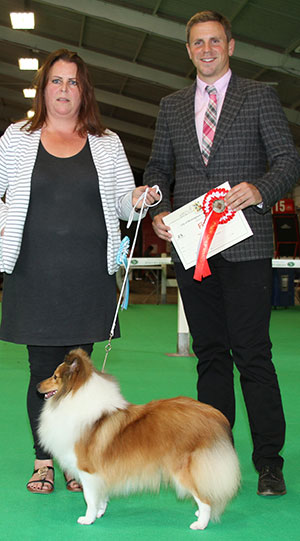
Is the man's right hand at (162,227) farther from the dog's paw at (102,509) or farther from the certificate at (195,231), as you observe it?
the dog's paw at (102,509)

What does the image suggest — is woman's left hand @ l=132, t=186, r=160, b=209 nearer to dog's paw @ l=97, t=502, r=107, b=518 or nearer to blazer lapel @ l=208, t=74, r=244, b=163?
blazer lapel @ l=208, t=74, r=244, b=163

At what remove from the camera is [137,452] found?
1979 mm

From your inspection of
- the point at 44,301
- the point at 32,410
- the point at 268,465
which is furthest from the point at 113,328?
the point at 268,465

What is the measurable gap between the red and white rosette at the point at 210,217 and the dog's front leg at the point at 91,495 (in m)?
0.83

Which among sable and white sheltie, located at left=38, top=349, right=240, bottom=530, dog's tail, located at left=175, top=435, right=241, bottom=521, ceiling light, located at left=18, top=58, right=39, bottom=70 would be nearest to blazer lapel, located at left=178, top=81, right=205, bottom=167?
Result: sable and white sheltie, located at left=38, top=349, right=240, bottom=530

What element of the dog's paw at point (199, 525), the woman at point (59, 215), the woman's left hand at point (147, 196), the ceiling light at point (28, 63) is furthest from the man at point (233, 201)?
the ceiling light at point (28, 63)

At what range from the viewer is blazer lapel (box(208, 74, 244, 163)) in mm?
2250

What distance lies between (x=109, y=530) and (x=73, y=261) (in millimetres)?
982

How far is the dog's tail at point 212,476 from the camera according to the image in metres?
1.93

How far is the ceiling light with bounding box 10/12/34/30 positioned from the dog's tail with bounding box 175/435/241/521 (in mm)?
9202

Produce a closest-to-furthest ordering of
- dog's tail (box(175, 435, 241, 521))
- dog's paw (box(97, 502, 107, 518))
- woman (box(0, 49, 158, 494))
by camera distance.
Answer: dog's tail (box(175, 435, 241, 521)), dog's paw (box(97, 502, 107, 518)), woman (box(0, 49, 158, 494))

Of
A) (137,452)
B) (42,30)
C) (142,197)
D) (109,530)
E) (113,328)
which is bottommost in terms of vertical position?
(109,530)

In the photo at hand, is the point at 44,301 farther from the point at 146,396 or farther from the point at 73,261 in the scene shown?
the point at 146,396

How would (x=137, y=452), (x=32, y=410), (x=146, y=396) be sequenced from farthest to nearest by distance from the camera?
(x=146, y=396) < (x=32, y=410) < (x=137, y=452)
